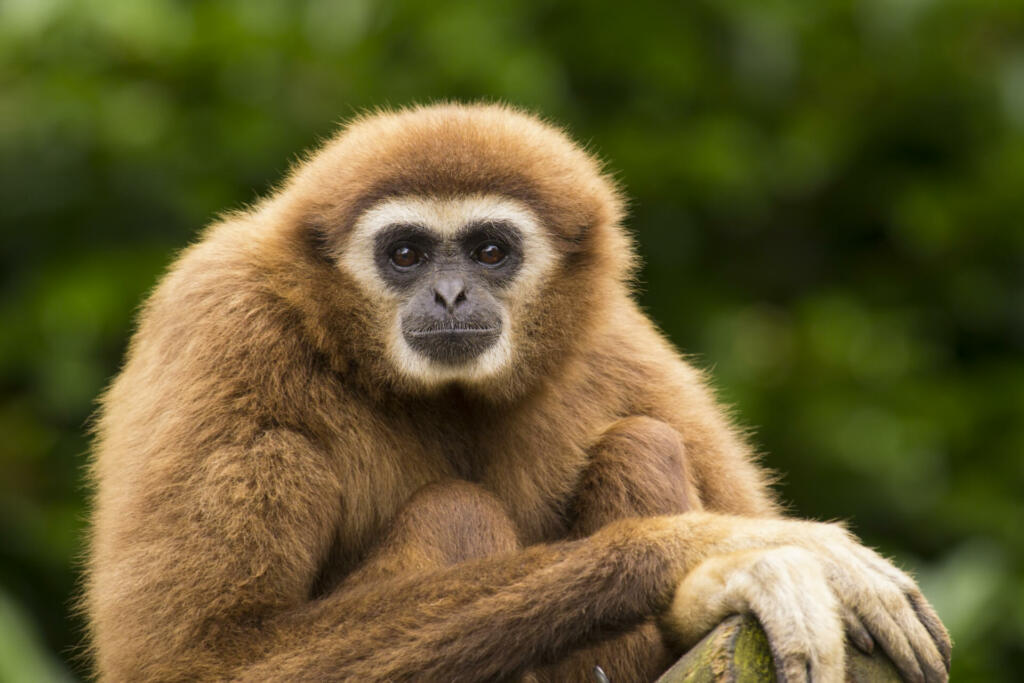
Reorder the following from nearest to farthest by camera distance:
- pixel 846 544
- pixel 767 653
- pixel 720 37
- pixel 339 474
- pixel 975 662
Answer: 1. pixel 767 653
2. pixel 846 544
3. pixel 339 474
4. pixel 975 662
5. pixel 720 37

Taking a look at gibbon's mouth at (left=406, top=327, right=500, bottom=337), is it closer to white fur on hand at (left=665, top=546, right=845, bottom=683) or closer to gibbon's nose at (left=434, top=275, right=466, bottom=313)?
gibbon's nose at (left=434, top=275, right=466, bottom=313)

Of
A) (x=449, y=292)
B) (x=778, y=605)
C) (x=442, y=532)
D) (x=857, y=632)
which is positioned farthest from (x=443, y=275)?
(x=857, y=632)

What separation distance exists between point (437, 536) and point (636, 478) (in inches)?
28.5

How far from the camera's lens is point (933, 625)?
3.74 metres

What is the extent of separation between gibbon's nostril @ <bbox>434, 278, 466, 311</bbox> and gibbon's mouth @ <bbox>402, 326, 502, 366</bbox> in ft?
0.29

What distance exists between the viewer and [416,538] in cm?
415

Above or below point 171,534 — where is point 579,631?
below

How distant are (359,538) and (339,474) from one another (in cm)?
23

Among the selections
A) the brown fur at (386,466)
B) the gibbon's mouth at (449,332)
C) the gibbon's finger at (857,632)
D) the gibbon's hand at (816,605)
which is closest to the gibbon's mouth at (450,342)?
the gibbon's mouth at (449,332)

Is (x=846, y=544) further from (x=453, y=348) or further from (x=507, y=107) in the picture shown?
(x=507, y=107)

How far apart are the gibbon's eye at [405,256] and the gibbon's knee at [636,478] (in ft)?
2.94

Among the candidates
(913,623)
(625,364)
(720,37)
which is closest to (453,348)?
(625,364)

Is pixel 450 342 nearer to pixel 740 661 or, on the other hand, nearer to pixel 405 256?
pixel 405 256

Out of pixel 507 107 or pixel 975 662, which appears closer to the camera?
pixel 507 107
